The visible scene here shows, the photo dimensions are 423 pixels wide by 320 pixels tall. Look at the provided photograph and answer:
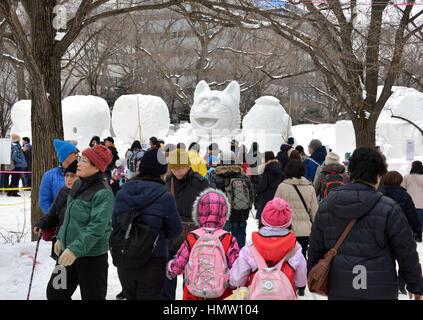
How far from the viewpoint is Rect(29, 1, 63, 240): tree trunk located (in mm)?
6559

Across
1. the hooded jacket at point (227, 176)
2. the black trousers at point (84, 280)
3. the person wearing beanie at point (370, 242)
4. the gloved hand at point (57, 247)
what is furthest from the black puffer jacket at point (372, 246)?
the hooded jacket at point (227, 176)

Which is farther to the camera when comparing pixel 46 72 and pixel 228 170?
pixel 46 72

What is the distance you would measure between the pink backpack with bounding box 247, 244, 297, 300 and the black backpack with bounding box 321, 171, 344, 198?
11.3 feet

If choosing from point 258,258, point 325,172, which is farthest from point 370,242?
point 325,172

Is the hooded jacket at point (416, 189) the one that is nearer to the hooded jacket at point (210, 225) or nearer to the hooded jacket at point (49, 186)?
the hooded jacket at point (210, 225)

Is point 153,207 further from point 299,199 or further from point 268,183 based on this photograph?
point 268,183

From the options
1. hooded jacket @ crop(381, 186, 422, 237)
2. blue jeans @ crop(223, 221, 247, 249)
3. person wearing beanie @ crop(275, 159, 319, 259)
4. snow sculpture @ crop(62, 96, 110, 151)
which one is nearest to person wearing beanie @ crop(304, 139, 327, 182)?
hooded jacket @ crop(381, 186, 422, 237)

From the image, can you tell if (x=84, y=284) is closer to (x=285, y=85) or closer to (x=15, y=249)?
(x=15, y=249)

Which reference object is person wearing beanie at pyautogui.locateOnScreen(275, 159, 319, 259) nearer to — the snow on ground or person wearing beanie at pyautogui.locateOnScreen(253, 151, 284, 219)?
the snow on ground

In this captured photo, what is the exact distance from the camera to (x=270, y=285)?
9.27 feet

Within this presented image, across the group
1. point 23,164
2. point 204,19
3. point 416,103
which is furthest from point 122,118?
point 416,103

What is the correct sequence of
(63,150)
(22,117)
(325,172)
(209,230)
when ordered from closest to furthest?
(209,230) < (63,150) < (325,172) < (22,117)

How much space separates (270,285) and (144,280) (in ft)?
3.38

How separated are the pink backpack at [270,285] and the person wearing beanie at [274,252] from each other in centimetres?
7
